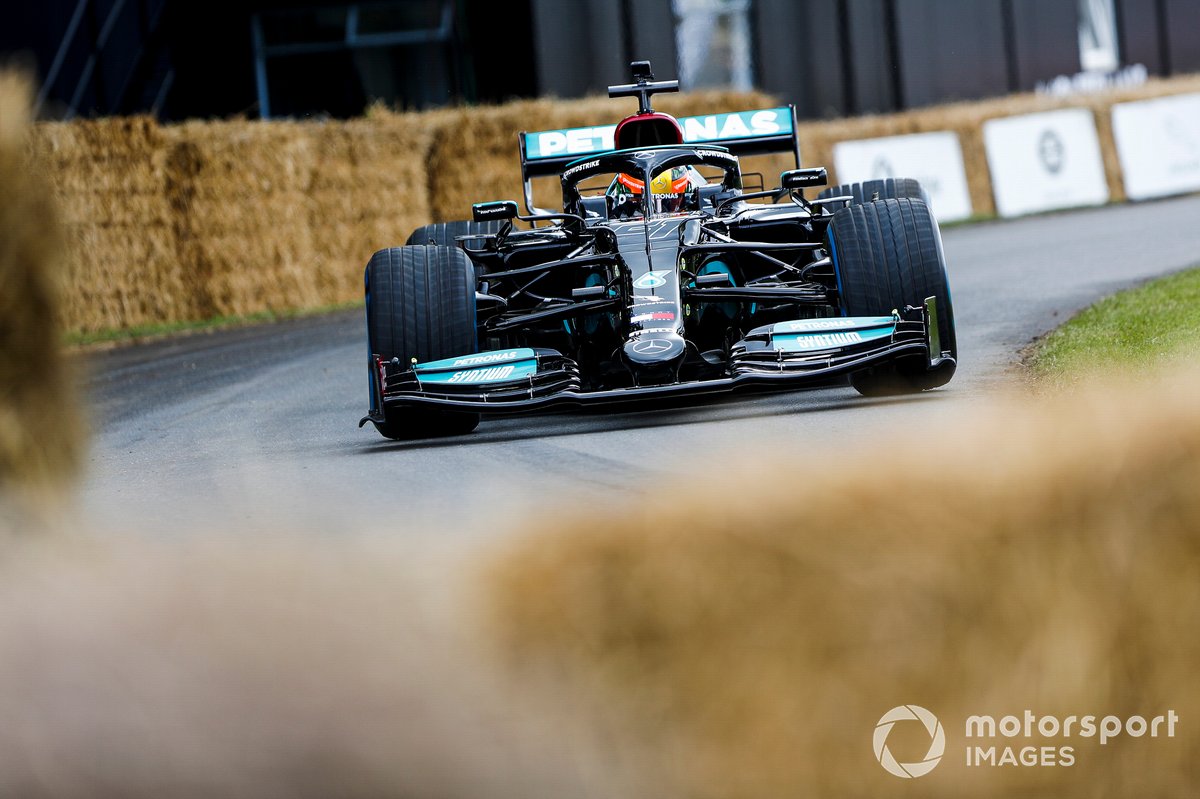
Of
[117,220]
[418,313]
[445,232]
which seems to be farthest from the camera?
[117,220]

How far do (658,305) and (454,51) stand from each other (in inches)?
920

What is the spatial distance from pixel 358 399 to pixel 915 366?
3993mm

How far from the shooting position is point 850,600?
2.14 metres

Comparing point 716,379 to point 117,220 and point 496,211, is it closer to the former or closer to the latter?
point 496,211

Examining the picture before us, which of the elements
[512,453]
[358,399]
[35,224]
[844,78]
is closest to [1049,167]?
[844,78]

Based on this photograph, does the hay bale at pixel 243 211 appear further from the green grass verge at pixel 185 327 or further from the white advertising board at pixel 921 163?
the white advertising board at pixel 921 163

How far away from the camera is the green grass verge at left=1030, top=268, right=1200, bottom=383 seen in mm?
7535

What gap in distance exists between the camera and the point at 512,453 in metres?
7.09

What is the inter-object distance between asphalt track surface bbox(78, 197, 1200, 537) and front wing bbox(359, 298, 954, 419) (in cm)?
19

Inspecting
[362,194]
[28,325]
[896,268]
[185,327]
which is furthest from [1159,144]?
[28,325]

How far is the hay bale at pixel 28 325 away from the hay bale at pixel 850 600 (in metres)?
1.54

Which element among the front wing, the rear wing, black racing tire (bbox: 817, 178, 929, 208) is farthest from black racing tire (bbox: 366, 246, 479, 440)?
black racing tire (bbox: 817, 178, 929, 208)

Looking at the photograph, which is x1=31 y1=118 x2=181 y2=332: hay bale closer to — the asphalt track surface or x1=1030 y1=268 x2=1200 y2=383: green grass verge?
the asphalt track surface

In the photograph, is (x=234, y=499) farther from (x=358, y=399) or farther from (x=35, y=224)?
(x=358, y=399)
